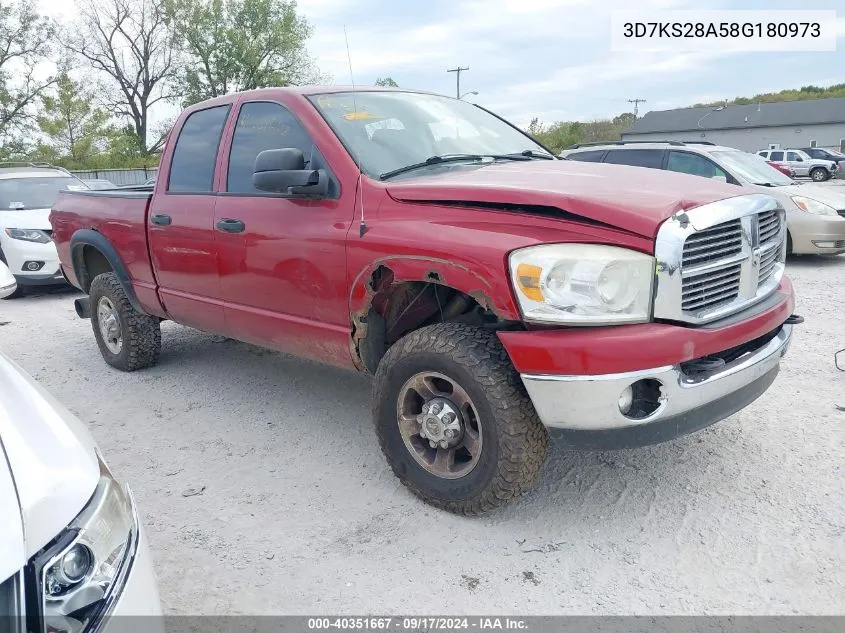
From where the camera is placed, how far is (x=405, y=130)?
3846 millimetres

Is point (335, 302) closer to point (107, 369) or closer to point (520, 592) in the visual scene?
point (520, 592)

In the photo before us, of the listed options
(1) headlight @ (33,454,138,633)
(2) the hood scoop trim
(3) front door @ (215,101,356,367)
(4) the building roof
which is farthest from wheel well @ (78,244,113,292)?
(4) the building roof

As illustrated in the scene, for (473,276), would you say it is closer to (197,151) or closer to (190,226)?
(190,226)

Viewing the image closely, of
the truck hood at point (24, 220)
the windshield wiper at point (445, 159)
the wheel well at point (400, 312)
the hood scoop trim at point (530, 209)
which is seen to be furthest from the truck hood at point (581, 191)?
the truck hood at point (24, 220)

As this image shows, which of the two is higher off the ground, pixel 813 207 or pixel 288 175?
pixel 288 175

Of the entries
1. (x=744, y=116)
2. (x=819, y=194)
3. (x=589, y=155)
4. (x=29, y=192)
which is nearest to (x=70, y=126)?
(x=29, y=192)

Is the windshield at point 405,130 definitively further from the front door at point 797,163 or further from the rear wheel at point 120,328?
the front door at point 797,163

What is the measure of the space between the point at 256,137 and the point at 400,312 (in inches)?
59.1

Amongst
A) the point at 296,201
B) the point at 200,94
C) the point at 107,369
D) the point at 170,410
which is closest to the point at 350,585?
the point at 296,201

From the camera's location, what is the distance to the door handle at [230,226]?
3.96 metres

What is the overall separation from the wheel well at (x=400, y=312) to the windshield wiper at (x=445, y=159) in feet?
1.81

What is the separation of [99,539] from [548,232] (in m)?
1.89

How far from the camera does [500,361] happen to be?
2873mm

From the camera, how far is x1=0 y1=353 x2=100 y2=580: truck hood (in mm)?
1433
